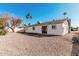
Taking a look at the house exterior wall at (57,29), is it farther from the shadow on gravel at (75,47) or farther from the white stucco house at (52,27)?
the shadow on gravel at (75,47)

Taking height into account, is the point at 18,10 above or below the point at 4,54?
above

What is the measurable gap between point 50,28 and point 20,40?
46cm

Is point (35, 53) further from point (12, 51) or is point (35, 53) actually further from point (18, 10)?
point (18, 10)

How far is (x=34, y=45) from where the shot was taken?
15.4 feet

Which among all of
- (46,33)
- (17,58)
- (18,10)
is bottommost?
(17,58)

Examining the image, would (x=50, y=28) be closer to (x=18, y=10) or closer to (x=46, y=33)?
(x=46, y=33)

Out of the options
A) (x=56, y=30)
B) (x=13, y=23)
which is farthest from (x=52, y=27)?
(x=13, y=23)

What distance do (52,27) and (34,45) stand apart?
0.36 meters

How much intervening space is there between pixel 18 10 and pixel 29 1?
200 mm

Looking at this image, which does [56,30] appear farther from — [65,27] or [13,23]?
[13,23]

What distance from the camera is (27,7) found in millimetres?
4656

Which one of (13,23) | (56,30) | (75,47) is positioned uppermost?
(13,23)

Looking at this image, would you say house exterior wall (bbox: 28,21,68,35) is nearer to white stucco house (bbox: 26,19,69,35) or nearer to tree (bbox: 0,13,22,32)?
white stucco house (bbox: 26,19,69,35)

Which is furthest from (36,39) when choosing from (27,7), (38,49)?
(27,7)
